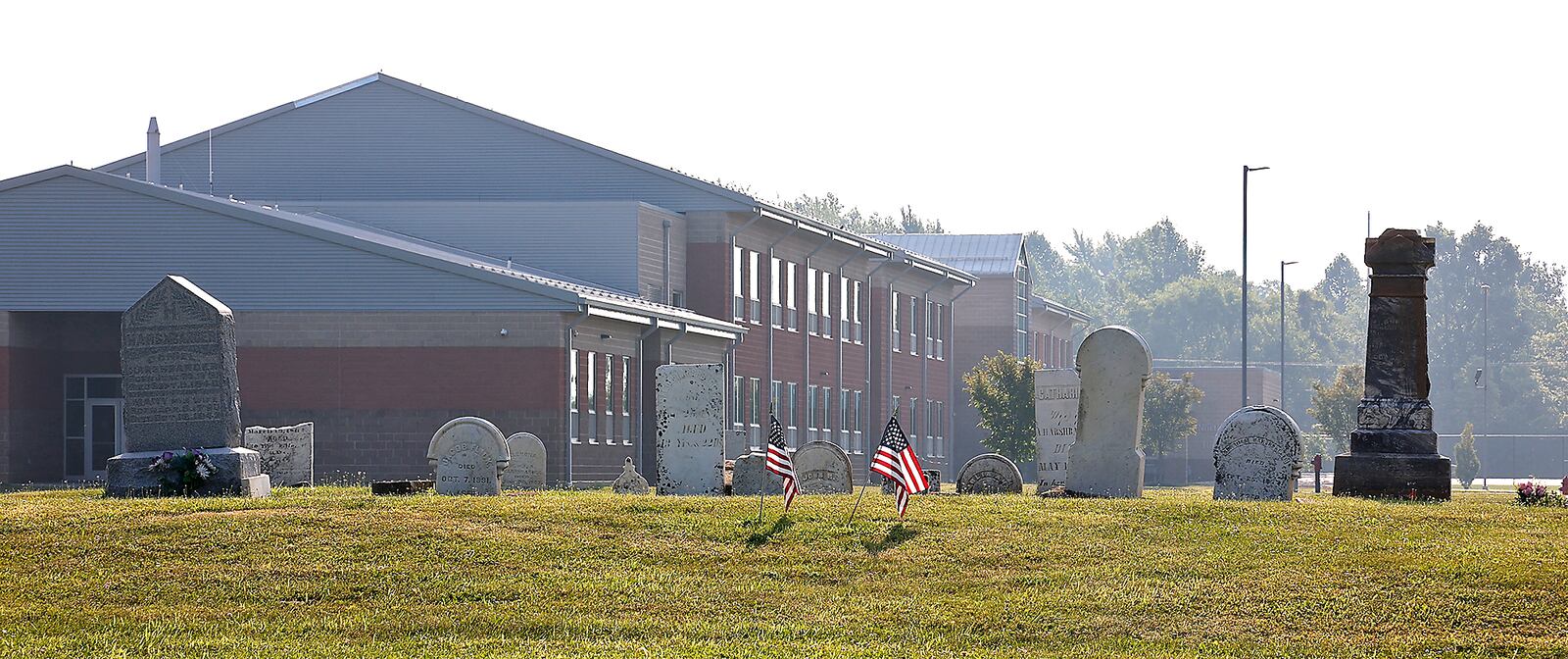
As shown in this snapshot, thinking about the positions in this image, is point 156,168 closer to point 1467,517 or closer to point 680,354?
point 680,354

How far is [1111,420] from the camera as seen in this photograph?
84.3ft

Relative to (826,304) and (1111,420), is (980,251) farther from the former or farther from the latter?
(1111,420)

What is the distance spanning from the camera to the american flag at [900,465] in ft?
68.5

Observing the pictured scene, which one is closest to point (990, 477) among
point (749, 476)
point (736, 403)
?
point (749, 476)

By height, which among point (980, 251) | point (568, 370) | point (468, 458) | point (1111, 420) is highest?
point (980, 251)

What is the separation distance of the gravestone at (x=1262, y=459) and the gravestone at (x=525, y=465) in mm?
10272

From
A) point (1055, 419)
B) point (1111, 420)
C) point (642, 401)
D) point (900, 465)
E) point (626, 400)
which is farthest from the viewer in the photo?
point (642, 401)

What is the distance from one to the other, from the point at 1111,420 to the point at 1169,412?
172 feet

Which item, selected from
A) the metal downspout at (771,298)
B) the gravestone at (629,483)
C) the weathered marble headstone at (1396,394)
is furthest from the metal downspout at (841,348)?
the weathered marble headstone at (1396,394)

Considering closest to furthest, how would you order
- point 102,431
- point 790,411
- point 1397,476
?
point 1397,476, point 102,431, point 790,411

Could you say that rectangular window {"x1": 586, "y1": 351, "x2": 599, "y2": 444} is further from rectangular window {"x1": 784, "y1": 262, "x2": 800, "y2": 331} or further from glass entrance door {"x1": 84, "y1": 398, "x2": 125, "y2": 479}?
rectangular window {"x1": 784, "y1": 262, "x2": 800, "y2": 331}

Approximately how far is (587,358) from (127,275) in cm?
880

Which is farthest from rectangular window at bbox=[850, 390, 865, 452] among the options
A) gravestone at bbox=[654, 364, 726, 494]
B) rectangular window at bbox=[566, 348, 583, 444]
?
gravestone at bbox=[654, 364, 726, 494]

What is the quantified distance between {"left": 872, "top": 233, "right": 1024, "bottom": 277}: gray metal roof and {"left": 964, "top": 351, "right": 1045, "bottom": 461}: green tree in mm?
14715
